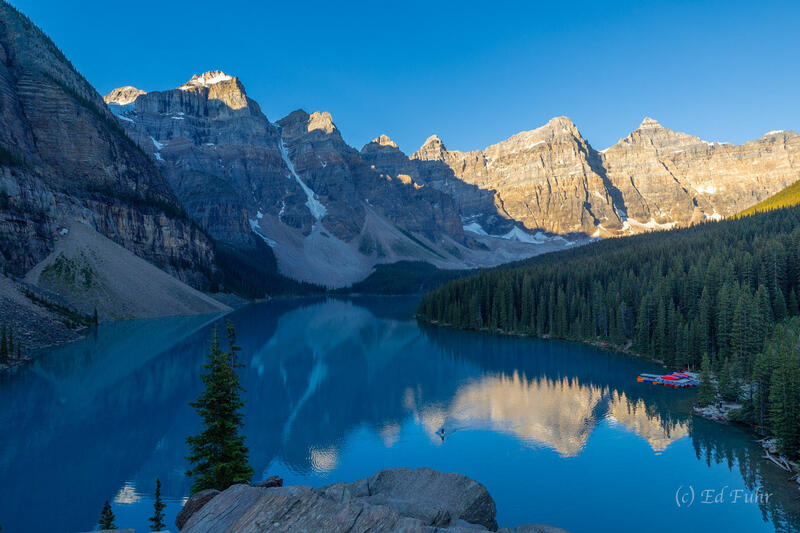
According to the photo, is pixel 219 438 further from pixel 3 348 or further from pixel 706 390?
pixel 3 348

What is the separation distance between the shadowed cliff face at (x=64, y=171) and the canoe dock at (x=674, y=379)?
100776 millimetres

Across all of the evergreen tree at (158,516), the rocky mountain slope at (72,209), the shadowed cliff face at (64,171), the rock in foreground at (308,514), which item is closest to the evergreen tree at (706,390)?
the rock in foreground at (308,514)

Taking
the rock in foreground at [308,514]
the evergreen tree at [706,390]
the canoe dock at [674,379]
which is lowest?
the canoe dock at [674,379]

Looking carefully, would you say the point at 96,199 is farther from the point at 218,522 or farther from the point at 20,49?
the point at 218,522

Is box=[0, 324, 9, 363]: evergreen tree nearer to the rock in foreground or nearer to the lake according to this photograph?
the lake

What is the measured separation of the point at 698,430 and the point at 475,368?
2724cm

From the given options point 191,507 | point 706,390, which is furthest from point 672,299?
point 191,507

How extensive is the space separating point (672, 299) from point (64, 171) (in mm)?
137627

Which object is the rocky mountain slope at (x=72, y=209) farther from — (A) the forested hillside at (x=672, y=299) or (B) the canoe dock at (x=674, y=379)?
(B) the canoe dock at (x=674, y=379)

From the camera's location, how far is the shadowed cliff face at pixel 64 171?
91.2 meters

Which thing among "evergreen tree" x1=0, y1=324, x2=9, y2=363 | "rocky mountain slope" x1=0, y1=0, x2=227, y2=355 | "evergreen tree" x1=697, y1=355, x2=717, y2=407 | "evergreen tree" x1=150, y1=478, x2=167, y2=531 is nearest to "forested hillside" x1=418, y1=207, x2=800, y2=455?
"evergreen tree" x1=697, y1=355, x2=717, y2=407

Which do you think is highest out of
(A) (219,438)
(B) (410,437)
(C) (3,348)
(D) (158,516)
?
(A) (219,438)

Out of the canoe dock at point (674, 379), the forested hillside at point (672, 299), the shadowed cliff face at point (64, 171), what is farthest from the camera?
the shadowed cliff face at point (64, 171)

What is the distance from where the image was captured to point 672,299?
62.1m
